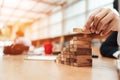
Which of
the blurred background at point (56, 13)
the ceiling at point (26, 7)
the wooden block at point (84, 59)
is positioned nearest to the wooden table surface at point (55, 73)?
the wooden block at point (84, 59)

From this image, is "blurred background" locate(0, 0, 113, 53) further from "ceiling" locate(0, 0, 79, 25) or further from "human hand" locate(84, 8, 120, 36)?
"human hand" locate(84, 8, 120, 36)

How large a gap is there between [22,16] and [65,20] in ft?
7.95

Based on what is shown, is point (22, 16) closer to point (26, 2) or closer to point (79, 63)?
point (26, 2)

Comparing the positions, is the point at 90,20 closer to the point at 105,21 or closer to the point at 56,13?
the point at 105,21

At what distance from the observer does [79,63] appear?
56 centimetres

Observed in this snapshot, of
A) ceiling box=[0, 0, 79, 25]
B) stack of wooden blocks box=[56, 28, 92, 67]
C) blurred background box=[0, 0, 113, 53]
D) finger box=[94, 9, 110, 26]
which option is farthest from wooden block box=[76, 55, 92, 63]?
ceiling box=[0, 0, 79, 25]

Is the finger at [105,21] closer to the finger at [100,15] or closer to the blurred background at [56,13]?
the finger at [100,15]

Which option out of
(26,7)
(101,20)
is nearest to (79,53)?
(101,20)

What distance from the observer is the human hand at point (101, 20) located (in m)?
0.55

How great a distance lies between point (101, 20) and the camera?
1.81 ft

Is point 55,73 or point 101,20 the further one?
point 101,20

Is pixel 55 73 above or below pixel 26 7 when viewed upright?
below

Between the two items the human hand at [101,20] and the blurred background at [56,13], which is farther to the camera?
the blurred background at [56,13]

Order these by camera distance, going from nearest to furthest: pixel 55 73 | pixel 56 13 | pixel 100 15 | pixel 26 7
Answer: pixel 55 73, pixel 100 15, pixel 26 7, pixel 56 13
